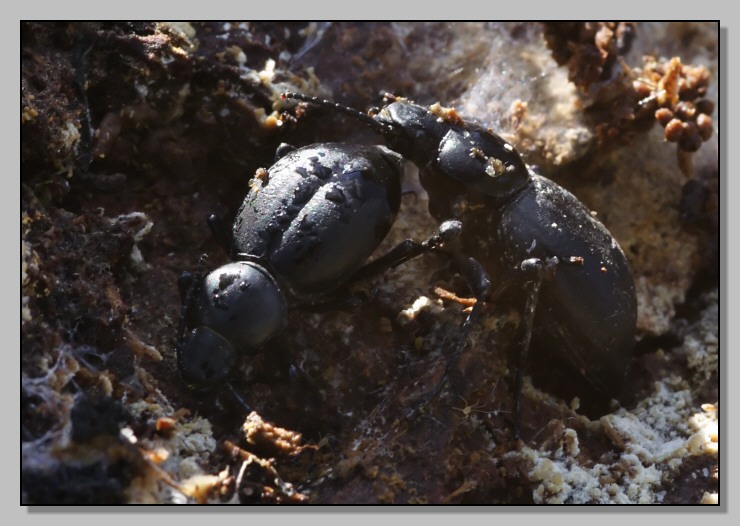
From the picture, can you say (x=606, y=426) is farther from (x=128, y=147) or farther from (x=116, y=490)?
(x=128, y=147)

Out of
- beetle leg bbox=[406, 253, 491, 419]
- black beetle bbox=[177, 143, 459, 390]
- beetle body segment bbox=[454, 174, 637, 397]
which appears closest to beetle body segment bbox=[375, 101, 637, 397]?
beetle body segment bbox=[454, 174, 637, 397]

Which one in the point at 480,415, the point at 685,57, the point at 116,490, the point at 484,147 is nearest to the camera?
the point at 116,490

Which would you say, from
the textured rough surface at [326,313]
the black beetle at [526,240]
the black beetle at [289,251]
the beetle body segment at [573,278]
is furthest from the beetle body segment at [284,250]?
the beetle body segment at [573,278]

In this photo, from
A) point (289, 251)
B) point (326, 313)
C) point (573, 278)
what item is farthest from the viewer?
point (573, 278)

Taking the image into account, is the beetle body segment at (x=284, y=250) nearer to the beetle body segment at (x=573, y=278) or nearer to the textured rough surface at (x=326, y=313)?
the textured rough surface at (x=326, y=313)

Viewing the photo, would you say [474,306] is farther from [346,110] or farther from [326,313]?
[346,110]

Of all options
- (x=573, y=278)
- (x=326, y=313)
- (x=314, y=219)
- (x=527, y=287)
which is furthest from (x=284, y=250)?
(x=573, y=278)

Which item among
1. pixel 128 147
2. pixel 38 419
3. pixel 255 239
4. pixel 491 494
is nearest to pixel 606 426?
pixel 491 494
